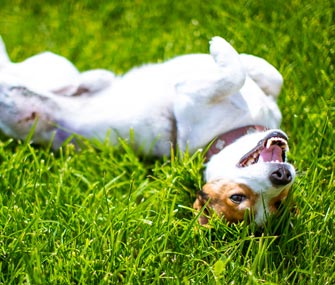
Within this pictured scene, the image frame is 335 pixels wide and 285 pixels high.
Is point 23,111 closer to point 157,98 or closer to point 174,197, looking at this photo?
point 157,98

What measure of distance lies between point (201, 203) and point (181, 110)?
0.51m

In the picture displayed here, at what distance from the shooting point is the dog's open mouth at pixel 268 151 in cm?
265

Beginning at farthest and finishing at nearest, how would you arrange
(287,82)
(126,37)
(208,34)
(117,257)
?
(126,37) < (208,34) < (287,82) < (117,257)

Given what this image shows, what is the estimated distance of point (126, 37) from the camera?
14.3ft

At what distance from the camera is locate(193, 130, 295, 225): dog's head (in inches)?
98.8

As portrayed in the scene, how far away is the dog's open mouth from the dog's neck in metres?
0.24

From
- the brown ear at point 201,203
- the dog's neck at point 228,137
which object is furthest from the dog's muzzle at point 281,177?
the dog's neck at point 228,137

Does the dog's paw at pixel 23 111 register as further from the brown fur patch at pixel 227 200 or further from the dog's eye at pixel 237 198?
the dog's eye at pixel 237 198

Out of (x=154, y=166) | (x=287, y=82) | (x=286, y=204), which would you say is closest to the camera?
(x=286, y=204)

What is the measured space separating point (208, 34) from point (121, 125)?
93cm

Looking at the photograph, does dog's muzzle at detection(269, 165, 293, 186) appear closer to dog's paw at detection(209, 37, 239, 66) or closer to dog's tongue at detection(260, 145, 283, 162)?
dog's tongue at detection(260, 145, 283, 162)

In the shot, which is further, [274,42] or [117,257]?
[274,42]

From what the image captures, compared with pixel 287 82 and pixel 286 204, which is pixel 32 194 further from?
pixel 287 82

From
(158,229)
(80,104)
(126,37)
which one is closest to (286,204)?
(158,229)
